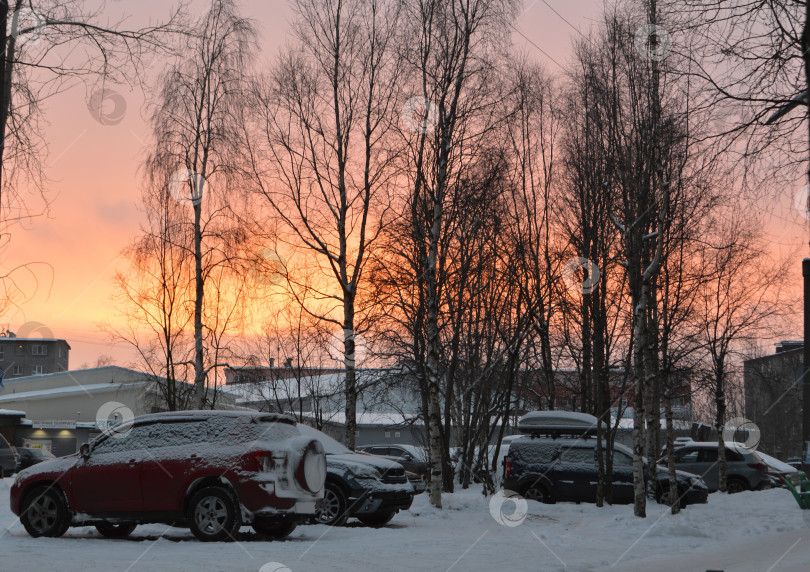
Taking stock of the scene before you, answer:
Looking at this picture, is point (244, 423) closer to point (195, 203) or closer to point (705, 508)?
point (705, 508)

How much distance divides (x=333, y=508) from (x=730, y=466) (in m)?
18.6

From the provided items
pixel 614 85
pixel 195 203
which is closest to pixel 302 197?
pixel 195 203

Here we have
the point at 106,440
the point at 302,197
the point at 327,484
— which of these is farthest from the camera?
the point at 302,197

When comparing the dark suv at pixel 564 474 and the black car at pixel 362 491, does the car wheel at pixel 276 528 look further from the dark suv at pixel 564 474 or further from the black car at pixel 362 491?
the dark suv at pixel 564 474

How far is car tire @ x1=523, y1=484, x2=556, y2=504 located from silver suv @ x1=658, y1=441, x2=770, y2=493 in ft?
22.3

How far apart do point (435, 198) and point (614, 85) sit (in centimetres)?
470

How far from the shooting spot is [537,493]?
22188 mm

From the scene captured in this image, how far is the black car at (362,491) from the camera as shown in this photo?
13.9 meters

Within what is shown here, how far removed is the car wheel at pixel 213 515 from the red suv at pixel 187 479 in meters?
0.01

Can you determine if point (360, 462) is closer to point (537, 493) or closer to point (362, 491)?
point (362, 491)

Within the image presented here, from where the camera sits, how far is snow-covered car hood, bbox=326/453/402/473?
14.2 meters

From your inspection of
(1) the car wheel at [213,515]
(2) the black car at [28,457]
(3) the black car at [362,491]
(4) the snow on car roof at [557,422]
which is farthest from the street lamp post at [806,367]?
(2) the black car at [28,457]

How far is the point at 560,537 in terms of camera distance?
42.1 feet

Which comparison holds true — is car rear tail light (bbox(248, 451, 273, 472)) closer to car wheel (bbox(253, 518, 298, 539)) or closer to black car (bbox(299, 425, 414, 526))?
car wheel (bbox(253, 518, 298, 539))
